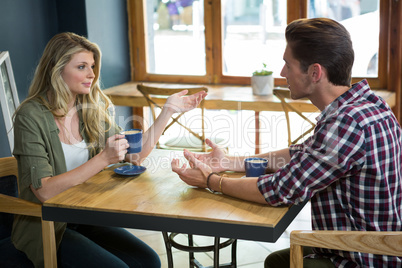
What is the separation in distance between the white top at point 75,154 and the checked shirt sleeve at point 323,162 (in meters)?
0.89

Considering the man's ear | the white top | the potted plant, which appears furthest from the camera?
the potted plant

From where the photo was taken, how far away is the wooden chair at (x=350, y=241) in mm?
1420

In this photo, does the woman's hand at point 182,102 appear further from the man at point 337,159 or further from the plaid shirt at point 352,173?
the plaid shirt at point 352,173

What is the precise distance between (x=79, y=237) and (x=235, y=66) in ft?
8.75

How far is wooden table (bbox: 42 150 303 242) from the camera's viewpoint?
150 centimetres

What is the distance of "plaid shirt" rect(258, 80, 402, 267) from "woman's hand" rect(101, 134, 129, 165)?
533 millimetres

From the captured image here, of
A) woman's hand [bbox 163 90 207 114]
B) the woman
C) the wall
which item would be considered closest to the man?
the woman

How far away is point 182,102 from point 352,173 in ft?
3.11

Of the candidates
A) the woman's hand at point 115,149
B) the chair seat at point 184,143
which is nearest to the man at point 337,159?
the woman's hand at point 115,149

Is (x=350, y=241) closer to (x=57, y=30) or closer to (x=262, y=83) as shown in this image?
(x=262, y=83)

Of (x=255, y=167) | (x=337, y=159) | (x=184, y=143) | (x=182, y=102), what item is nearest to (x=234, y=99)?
(x=184, y=143)

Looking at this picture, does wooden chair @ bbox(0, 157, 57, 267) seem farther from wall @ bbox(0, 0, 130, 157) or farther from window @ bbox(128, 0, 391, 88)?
window @ bbox(128, 0, 391, 88)

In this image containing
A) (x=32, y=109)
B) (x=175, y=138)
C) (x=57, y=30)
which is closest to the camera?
(x=32, y=109)

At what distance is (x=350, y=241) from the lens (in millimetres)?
1459
